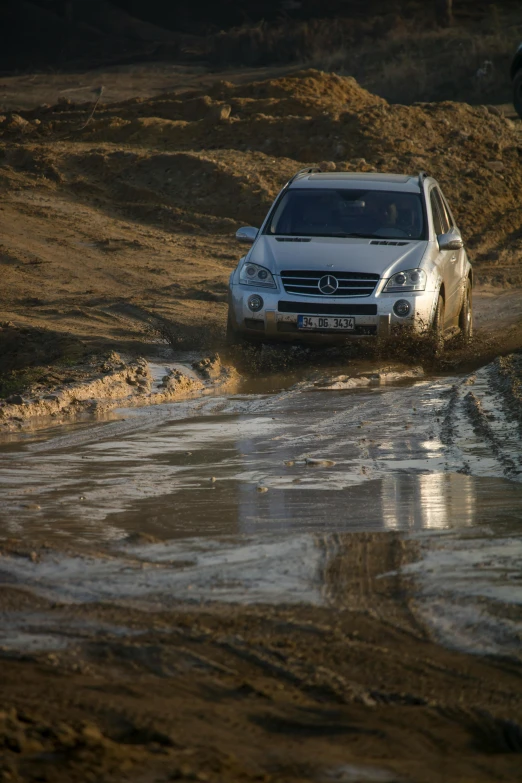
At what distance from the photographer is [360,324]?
9.98m

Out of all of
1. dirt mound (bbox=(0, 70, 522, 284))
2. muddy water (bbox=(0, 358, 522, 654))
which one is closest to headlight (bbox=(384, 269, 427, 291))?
muddy water (bbox=(0, 358, 522, 654))

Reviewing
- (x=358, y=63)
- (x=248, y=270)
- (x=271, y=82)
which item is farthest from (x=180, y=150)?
(x=358, y=63)

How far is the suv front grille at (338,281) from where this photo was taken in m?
9.98

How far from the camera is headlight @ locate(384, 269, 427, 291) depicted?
10047 mm

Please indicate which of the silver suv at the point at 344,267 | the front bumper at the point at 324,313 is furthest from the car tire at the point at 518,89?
the front bumper at the point at 324,313

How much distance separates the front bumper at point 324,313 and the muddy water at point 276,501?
4.83 feet

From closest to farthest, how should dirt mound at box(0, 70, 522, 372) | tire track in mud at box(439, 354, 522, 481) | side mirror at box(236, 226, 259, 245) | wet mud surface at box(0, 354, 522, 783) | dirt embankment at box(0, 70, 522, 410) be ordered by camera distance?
1. wet mud surface at box(0, 354, 522, 783)
2. tire track in mud at box(439, 354, 522, 481)
3. side mirror at box(236, 226, 259, 245)
4. dirt embankment at box(0, 70, 522, 410)
5. dirt mound at box(0, 70, 522, 372)

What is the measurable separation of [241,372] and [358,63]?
27887 mm

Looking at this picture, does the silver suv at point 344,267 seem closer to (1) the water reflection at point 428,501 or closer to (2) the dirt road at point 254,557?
(2) the dirt road at point 254,557

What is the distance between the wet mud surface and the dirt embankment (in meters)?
4.74

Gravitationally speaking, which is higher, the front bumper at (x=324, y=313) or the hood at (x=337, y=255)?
the hood at (x=337, y=255)

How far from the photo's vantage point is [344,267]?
9992mm

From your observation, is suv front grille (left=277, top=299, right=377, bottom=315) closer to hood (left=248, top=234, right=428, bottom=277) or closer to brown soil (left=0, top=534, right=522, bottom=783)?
hood (left=248, top=234, right=428, bottom=277)

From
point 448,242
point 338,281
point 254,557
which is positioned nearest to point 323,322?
point 338,281
